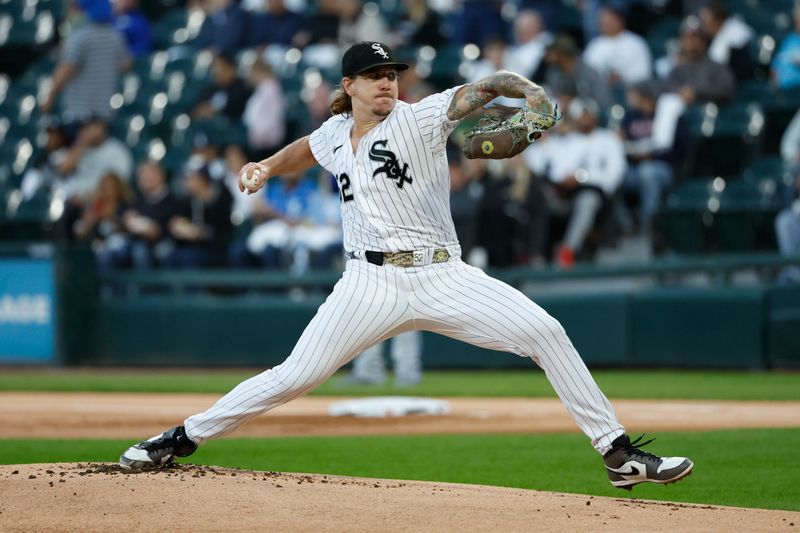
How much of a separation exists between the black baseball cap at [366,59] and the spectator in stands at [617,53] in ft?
28.5

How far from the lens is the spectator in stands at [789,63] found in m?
12.9

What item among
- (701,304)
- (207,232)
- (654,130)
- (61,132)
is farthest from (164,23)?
(701,304)

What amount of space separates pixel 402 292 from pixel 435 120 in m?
0.75

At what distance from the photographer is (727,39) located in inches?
536

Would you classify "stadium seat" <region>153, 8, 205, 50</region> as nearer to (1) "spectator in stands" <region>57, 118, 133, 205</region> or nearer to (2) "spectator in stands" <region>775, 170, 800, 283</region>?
(1) "spectator in stands" <region>57, 118, 133, 205</region>

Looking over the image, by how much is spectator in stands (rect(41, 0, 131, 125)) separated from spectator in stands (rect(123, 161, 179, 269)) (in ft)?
7.10

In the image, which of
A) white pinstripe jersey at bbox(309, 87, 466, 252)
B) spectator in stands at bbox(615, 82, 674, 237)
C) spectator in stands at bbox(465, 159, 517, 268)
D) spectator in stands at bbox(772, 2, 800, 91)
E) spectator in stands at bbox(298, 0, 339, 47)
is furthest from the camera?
spectator in stands at bbox(298, 0, 339, 47)

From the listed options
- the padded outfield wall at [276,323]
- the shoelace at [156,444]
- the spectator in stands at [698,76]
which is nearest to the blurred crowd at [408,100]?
the spectator in stands at [698,76]

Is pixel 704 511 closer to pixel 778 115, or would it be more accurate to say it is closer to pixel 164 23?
pixel 778 115

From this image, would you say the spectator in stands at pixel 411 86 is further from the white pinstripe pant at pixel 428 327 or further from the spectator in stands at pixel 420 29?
the white pinstripe pant at pixel 428 327

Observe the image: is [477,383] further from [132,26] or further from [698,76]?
[132,26]

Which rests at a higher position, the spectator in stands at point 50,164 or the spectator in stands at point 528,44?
the spectator in stands at point 528,44

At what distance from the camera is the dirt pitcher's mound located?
4848 millimetres

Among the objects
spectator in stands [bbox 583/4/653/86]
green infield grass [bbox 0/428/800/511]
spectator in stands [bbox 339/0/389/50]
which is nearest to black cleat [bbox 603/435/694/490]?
green infield grass [bbox 0/428/800/511]
